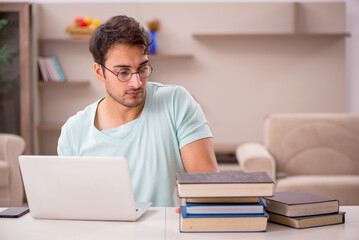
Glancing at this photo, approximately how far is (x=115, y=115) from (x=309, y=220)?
0.87 meters

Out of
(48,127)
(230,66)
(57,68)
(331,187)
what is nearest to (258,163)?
(331,187)

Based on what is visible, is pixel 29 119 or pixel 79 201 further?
pixel 29 119

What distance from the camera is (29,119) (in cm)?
442

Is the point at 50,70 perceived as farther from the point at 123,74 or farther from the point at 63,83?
the point at 123,74

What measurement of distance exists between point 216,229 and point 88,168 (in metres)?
0.35

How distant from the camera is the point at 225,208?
118 cm

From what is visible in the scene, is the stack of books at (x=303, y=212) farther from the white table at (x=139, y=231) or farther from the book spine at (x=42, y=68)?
the book spine at (x=42, y=68)

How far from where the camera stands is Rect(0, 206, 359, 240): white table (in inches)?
46.0

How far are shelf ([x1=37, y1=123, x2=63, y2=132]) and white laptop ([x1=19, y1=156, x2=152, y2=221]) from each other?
3188mm

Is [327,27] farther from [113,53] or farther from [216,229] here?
[216,229]

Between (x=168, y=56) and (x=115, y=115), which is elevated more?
(x=168, y=56)

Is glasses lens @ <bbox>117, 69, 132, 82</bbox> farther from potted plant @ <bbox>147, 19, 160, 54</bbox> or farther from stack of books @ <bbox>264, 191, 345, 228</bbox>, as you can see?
potted plant @ <bbox>147, 19, 160, 54</bbox>

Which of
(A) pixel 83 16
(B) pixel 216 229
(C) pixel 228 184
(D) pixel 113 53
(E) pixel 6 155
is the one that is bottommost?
(E) pixel 6 155

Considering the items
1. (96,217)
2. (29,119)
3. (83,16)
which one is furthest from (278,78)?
(96,217)
